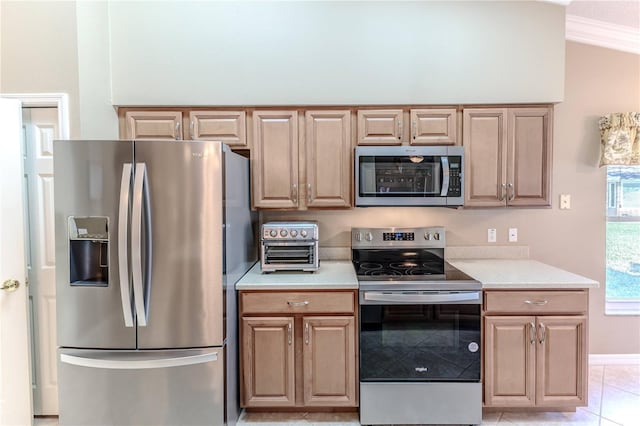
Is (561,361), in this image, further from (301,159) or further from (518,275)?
(301,159)

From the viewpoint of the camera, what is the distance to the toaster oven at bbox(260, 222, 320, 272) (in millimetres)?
2281

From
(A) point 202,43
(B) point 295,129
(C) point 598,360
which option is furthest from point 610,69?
(A) point 202,43

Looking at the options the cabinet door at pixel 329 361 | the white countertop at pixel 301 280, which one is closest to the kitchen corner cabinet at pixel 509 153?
the white countertop at pixel 301 280

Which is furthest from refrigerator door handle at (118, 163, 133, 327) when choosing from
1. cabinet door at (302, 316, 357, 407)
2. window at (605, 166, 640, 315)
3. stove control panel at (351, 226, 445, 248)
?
window at (605, 166, 640, 315)

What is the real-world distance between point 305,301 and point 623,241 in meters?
2.71

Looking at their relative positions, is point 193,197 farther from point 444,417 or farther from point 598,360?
point 598,360

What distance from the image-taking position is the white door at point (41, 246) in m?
2.20

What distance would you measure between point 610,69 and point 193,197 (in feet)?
10.9

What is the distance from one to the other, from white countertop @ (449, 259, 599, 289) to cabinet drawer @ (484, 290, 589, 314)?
1.8 inches

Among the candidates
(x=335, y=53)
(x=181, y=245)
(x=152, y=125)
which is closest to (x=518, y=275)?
(x=335, y=53)

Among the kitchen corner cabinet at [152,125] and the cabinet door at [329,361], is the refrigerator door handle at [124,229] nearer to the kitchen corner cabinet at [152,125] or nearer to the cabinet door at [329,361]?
the kitchen corner cabinet at [152,125]

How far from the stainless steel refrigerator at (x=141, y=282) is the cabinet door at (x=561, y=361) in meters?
1.90

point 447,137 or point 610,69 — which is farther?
point 610,69

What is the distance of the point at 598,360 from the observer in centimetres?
281
